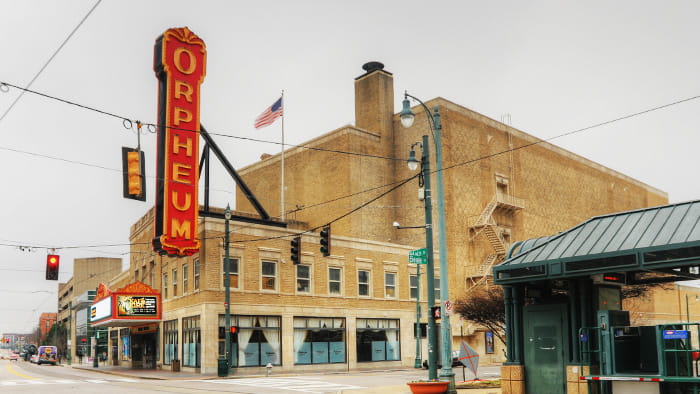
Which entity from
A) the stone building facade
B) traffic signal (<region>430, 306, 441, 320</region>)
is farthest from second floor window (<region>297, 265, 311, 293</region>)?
traffic signal (<region>430, 306, 441, 320</region>)

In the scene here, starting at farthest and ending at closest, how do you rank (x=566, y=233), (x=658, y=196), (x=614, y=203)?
1. (x=658, y=196)
2. (x=614, y=203)
3. (x=566, y=233)

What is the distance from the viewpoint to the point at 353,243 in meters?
48.9

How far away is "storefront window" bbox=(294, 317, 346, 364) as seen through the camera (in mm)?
45062

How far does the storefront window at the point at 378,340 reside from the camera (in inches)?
1918

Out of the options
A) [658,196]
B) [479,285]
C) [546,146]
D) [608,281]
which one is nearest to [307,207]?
[479,285]

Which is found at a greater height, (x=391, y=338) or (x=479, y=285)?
(x=479, y=285)

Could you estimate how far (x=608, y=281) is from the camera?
17.3 meters

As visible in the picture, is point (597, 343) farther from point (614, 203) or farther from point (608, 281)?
point (614, 203)

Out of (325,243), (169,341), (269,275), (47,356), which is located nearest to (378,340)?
(269,275)

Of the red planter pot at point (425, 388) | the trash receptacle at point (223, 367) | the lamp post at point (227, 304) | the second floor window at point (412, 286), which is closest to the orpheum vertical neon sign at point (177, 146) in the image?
the lamp post at point (227, 304)

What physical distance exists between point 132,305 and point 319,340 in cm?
1318

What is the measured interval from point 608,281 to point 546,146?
2195 inches

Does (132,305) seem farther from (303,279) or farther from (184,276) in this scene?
(303,279)

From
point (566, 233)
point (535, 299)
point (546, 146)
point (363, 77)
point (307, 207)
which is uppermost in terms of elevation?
point (363, 77)
